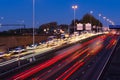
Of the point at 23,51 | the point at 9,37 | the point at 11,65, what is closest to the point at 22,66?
the point at 11,65

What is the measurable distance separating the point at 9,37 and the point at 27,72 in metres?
68.4

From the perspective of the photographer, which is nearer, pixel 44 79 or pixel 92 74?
pixel 44 79

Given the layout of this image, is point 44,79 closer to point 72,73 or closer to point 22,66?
point 72,73

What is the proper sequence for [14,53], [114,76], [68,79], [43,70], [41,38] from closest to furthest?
[68,79] < [114,76] < [43,70] < [14,53] < [41,38]

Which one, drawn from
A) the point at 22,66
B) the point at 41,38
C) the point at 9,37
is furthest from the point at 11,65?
the point at 41,38

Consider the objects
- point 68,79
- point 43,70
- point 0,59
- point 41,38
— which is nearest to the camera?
point 68,79

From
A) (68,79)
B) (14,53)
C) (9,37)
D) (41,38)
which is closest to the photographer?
(68,79)

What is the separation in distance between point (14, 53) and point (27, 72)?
19582mm

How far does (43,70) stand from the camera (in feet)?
157

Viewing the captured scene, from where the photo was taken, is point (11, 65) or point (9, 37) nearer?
point (11, 65)

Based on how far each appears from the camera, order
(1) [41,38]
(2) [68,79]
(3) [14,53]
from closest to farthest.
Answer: (2) [68,79] < (3) [14,53] < (1) [41,38]

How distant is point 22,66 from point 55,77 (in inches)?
424

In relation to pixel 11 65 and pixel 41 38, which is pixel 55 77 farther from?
pixel 41 38

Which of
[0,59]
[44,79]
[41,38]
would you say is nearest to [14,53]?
[0,59]
